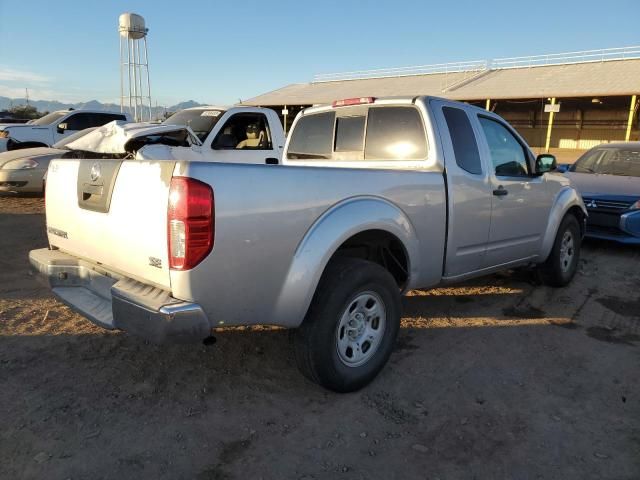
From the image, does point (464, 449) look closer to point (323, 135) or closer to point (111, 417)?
point (111, 417)

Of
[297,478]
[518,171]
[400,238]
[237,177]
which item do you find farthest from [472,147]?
[297,478]

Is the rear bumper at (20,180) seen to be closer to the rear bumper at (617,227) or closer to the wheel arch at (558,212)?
the wheel arch at (558,212)

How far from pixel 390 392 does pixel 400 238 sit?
105 centimetres

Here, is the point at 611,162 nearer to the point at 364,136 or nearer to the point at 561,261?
the point at 561,261

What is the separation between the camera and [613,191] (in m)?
7.30

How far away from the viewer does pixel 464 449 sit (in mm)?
2693

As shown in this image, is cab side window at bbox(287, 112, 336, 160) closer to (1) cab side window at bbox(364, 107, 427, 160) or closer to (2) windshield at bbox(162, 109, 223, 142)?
(1) cab side window at bbox(364, 107, 427, 160)

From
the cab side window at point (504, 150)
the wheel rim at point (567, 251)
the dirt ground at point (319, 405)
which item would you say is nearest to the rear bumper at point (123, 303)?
the dirt ground at point (319, 405)

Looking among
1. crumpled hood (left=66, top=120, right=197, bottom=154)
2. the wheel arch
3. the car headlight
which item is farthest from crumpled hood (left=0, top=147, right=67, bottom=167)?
the wheel arch

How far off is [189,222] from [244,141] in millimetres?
6136

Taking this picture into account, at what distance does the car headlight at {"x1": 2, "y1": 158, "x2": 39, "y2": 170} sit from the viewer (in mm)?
9570

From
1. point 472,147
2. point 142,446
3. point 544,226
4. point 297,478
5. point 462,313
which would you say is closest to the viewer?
point 297,478

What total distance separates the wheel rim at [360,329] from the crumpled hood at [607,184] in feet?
18.2

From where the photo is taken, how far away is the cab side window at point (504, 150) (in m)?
4.49
